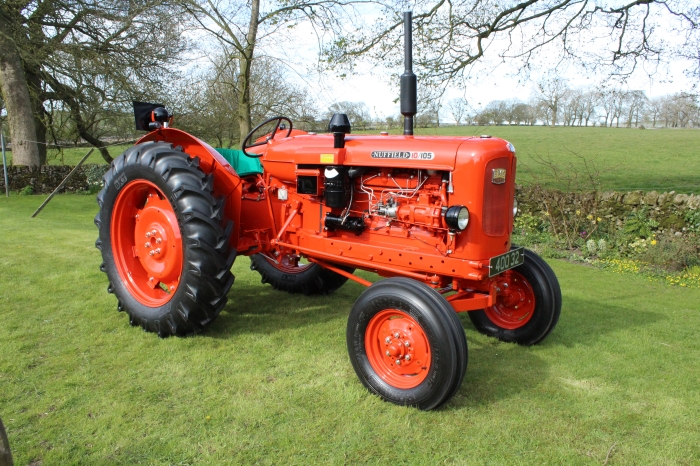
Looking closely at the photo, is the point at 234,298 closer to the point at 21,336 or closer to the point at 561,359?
the point at 21,336

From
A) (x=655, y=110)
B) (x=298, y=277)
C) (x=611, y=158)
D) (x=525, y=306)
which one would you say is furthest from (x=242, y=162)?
(x=655, y=110)

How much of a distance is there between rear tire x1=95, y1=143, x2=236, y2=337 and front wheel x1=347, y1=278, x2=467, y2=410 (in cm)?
120

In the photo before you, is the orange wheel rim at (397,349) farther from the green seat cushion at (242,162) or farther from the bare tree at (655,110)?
the bare tree at (655,110)

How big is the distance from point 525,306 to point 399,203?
4.58 feet

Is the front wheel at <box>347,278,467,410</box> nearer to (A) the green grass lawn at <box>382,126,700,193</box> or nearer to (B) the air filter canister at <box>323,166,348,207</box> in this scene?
(B) the air filter canister at <box>323,166,348,207</box>

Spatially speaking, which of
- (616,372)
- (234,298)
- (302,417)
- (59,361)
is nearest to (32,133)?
(234,298)

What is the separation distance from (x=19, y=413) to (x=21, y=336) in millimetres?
1221

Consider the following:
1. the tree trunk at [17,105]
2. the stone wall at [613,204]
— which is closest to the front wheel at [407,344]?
the stone wall at [613,204]

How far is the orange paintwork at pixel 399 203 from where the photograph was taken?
3.23m

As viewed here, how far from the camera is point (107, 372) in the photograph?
3.32 metres

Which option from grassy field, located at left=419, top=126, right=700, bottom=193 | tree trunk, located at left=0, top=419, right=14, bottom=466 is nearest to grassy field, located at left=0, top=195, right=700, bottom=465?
tree trunk, located at left=0, top=419, right=14, bottom=466

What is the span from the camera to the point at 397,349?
306 centimetres

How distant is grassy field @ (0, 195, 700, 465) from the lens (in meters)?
2.57

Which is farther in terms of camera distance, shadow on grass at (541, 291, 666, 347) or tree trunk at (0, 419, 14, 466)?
shadow on grass at (541, 291, 666, 347)
